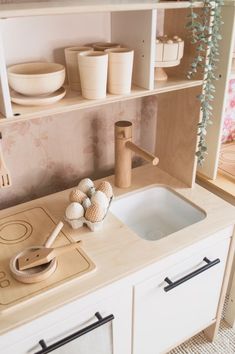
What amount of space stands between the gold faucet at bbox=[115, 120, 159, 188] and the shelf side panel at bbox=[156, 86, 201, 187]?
202 mm

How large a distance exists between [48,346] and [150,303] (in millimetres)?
373

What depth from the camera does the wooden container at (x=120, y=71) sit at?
1.08m

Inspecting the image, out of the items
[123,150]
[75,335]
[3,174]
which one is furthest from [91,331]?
A: [123,150]

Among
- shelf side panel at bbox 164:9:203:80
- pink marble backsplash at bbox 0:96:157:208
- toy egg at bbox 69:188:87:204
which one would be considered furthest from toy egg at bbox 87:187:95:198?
shelf side panel at bbox 164:9:203:80

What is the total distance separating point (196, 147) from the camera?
142cm

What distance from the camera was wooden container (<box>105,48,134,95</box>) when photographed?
108 centimetres

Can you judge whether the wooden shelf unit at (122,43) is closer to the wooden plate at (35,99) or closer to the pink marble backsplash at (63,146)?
the wooden plate at (35,99)

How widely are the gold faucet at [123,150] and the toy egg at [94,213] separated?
298 mm

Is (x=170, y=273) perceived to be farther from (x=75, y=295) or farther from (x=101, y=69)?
(x=101, y=69)

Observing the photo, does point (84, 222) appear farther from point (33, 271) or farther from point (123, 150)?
point (123, 150)

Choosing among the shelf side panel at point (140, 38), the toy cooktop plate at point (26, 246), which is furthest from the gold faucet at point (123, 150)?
the toy cooktop plate at point (26, 246)

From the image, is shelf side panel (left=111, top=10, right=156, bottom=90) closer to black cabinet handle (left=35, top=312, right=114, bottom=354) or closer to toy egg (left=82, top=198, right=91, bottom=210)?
toy egg (left=82, top=198, right=91, bottom=210)

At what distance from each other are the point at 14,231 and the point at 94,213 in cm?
29

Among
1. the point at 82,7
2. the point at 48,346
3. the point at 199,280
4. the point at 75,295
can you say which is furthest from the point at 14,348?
the point at 82,7
